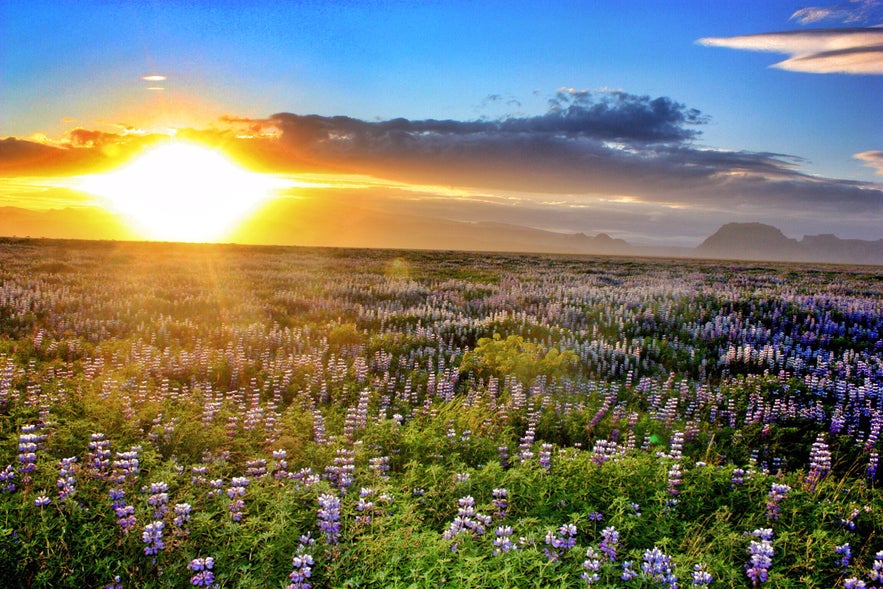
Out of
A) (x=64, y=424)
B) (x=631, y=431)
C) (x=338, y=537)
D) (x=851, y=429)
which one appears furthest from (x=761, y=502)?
(x=64, y=424)

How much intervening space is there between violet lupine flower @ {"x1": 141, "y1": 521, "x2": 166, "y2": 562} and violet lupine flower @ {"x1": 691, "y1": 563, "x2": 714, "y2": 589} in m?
3.43

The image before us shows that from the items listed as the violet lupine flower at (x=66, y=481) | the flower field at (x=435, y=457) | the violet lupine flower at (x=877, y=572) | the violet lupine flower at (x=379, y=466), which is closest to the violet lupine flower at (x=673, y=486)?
the flower field at (x=435, y=457)

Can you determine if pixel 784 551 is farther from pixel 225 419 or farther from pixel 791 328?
pixel 791 328

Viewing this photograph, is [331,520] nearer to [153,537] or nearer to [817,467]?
[153,537]

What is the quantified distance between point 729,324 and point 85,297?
19687 mm

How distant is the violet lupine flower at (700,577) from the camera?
11.9 ft

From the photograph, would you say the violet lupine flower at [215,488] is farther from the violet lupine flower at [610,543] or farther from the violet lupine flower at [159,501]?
the violet lupine flower at [610,543]

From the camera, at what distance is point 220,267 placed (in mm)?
35469

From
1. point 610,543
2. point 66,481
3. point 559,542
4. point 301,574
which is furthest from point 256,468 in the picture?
point 610,543

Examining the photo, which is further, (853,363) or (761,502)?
(853,363)

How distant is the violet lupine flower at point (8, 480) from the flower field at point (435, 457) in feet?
0.12

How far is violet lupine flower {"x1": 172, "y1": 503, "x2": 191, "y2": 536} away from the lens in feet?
14.0

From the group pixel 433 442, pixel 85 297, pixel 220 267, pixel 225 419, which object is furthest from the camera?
pixel 220 267

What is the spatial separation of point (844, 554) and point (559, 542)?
2.26 m
